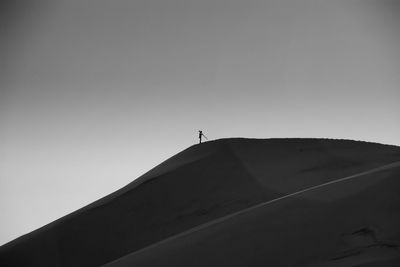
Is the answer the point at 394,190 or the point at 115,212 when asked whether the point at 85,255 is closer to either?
the point at 115,212

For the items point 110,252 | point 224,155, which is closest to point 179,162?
point 224,155

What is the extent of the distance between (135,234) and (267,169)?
8.68 feet

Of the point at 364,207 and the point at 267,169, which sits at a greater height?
the point at 267,169

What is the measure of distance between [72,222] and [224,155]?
3.11 metres

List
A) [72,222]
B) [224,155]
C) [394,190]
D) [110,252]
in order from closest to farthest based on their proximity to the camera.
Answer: [394,190] < [110,252] < [72,222] < [224,155]

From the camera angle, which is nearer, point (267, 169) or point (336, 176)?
point (336, 176)

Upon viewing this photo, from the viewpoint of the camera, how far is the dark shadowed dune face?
3398 millimetres

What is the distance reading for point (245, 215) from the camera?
14.9ft

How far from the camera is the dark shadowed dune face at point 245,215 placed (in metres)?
3.40

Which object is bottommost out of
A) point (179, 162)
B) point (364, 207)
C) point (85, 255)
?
point (85, 255)

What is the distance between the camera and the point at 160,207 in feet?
22.4

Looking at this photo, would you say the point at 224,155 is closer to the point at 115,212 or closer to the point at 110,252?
the point at 115,212

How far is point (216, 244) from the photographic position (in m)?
3.80

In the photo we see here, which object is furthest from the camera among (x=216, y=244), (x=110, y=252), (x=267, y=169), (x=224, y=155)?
(x=224, y=155)
